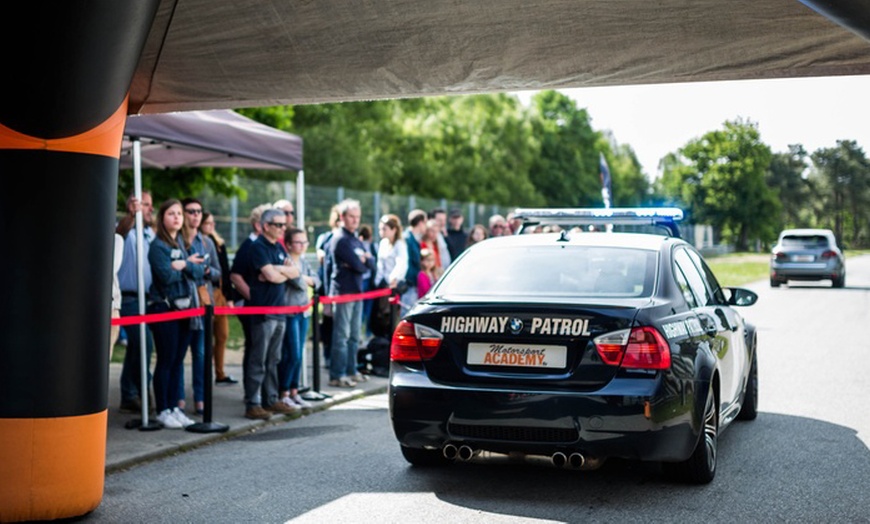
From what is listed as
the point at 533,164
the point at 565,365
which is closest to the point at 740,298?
the point at 565,365

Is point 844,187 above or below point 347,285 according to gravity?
above

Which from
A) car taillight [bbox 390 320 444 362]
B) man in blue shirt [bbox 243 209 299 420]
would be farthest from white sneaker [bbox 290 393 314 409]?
car taillight [bbox 390 320 444 362]

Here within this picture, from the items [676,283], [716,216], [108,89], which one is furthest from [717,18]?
[716,216]

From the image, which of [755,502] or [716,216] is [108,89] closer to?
[755,502]

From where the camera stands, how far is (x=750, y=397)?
9242 millimetres

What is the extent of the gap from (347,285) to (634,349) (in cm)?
629

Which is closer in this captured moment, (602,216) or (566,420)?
Answer: (566,420)

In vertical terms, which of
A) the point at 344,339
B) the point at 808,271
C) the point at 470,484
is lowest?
the point at 470,484

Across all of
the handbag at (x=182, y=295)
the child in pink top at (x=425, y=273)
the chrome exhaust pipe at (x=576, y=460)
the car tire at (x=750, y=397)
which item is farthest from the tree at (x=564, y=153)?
the chrome exhaust pipe at (x=576, y=460)

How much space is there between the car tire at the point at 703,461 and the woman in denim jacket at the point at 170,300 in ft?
14.0

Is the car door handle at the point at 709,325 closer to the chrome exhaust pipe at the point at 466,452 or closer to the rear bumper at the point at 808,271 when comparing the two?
the chrome exhaust pipe at the point at 466,452

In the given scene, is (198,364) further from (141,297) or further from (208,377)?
(141,297)

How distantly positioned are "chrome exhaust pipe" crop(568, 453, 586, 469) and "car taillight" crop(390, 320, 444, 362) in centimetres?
103

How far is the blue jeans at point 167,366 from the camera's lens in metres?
9.16
